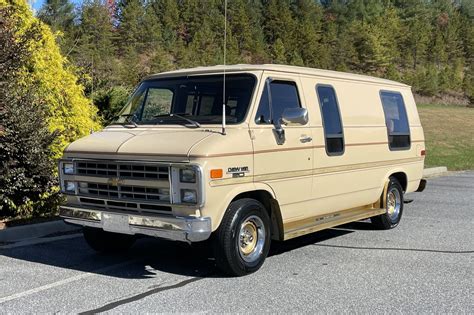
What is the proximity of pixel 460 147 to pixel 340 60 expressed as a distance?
4231 cm

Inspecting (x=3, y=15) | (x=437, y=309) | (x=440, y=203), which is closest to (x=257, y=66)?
(x=437, y=309)

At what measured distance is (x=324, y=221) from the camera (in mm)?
7082

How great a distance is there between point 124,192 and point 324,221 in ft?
8.63

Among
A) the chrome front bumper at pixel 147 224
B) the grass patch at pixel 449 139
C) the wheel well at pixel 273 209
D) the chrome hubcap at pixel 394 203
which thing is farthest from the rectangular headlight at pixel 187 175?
the grass patch at pixel 449 139

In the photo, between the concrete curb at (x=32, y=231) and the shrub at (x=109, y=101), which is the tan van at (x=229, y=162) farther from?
the shrub at (x=109, y=101)

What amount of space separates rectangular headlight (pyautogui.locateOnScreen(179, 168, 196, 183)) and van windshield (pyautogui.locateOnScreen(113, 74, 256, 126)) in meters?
0.93

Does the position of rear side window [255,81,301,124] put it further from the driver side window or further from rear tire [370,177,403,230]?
rear tire [370,177,403,230]

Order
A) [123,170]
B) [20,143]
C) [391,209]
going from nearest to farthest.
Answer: [123,170], [20,143], [391,209]

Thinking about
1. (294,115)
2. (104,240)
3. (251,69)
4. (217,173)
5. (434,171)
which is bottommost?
(434,171)

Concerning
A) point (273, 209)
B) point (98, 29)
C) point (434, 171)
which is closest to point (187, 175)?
point (273, 209)

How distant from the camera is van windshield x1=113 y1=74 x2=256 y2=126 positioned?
6.26 meters

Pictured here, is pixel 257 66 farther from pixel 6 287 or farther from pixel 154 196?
pixel 6 287

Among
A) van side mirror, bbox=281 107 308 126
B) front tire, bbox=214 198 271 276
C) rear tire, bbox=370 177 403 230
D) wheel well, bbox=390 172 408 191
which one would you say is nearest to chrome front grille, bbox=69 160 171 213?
front tire, bbox=214 198 271 276

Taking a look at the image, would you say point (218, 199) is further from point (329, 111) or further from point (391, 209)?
point (391, 209)
